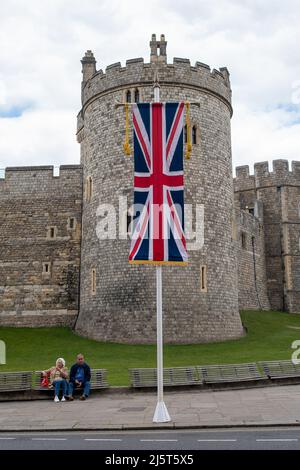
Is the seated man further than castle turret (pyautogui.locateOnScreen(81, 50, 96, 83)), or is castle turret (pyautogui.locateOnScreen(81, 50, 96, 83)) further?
castle turret (pyautogui.locateOnScreen(81, 50, 96, 83))

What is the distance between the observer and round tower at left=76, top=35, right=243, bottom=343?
73.8 feet

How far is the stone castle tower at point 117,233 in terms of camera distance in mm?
22656

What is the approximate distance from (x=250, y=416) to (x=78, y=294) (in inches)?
661

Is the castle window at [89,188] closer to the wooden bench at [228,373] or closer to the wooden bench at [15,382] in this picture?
the wooden bench at [228,373]

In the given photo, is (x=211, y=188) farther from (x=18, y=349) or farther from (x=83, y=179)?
(x=18, y=349)

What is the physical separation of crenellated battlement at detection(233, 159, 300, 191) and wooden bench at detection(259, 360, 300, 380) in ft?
79.3

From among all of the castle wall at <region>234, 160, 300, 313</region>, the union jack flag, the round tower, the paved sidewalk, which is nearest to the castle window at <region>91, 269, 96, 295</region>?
the round tower

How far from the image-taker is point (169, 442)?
834 cm

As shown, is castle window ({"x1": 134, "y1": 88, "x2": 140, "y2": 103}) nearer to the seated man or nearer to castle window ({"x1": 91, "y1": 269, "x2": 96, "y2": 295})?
Answer: castle window ({"x1": 91, "y1": 269, "x2": 96, "y2": 295})

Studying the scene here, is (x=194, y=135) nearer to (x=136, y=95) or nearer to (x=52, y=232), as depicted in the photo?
(x=136, y=95)

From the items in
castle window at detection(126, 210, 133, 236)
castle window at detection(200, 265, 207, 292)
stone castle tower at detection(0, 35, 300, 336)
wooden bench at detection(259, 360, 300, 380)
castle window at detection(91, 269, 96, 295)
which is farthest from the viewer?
castle window at detection(91, 269, 96, 295)

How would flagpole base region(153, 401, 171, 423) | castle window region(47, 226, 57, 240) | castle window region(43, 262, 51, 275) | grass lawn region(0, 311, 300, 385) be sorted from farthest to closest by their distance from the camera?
castle window region(47, 226, 57, 240), castle window region(43, 262, 51, 275), grass lawn region(0, 311, 300, 385), flagpole base region(153, 401, 171, 423)

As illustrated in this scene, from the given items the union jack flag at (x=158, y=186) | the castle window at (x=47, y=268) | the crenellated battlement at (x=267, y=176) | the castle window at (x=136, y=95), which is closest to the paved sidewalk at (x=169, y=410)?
the union jack flag at (x=158, y=186)
